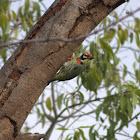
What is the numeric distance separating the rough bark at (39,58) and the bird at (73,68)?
1.04 metres

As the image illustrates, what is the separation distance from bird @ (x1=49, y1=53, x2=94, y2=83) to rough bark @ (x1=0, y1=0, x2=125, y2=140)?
1.04 m

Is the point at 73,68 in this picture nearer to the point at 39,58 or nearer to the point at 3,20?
the point at 3,20

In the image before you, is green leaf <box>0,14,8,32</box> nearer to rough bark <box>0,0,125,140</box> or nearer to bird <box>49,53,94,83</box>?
bird <box>49,53,94,83</box>

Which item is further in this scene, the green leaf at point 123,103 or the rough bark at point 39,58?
the green leaf at point 123,103

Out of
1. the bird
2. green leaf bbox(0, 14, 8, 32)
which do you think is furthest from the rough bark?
green leaf bbox(0, 14, 8, 32)

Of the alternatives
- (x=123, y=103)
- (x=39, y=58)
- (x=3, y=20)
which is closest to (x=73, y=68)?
(x=123, y=103)

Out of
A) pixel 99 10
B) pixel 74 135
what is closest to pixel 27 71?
pixel 99 10

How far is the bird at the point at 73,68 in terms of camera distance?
3410mm

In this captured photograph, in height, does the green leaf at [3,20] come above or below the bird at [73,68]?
above

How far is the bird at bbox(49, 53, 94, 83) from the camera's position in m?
3.41

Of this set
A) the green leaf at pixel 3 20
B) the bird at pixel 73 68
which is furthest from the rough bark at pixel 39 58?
the green leaf at pixel 3 20

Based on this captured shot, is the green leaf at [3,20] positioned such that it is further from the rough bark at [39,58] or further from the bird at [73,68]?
the rough bark at [39,58]

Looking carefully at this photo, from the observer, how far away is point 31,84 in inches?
84.2

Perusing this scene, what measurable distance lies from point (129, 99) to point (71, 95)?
31.5 inches
